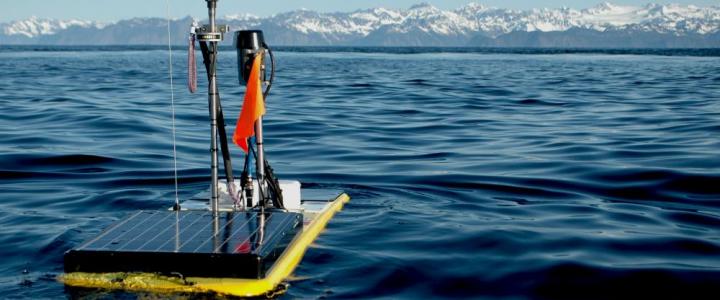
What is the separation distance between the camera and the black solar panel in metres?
6.62

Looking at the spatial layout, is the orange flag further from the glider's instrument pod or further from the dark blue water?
the dark blue water

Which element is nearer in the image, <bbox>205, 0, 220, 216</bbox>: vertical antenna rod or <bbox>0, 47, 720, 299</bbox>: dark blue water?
<bbox>0, 47, 720, 299</bbox>: dark blue water

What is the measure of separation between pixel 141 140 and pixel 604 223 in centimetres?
1093

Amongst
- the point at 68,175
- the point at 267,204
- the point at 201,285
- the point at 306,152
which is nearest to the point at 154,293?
the point at 201,285

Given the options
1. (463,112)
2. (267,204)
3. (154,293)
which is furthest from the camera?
(463,112)

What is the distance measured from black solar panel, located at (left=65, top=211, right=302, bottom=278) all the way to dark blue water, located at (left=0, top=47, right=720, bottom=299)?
322 millimetres

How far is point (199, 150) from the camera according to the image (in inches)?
646

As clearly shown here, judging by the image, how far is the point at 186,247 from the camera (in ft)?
22.2

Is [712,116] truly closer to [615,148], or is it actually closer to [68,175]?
[615,148]

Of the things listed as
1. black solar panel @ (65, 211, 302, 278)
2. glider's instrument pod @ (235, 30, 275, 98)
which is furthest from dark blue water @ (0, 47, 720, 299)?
glider's instrument pod @ (235, 30, 275, 98)

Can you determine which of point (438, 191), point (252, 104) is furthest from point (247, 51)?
point (438, 191)

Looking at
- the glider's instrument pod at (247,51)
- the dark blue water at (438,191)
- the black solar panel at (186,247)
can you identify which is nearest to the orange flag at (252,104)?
the glider's instrument pod at (247,51)

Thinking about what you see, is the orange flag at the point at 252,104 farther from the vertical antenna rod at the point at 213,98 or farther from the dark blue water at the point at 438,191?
the dark blue water at the point at 438,191

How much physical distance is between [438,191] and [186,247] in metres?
5.57
